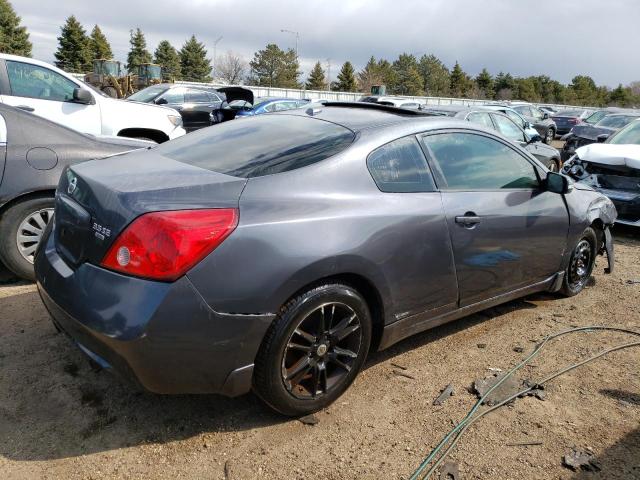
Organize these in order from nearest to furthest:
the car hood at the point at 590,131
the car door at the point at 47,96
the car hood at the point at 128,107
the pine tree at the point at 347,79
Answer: the car door at the point at 47,96, the car hood at the point at 128,107, the car hood at the point at 590,131, the pine tree at the point at 347,79

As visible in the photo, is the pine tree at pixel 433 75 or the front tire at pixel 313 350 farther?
the pine tree at pixel 433 75

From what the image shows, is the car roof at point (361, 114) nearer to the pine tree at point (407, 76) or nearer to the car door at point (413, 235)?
the car door at point (413, 235)

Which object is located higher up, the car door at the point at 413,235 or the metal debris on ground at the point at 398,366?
the car door at the point at 413,235

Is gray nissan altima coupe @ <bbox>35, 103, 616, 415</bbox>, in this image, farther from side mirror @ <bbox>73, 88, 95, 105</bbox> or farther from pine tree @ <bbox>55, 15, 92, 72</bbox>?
pine tree @ <bbox>55, 15, 92, 72</bbox>

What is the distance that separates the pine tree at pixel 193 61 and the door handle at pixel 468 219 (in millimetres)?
71315

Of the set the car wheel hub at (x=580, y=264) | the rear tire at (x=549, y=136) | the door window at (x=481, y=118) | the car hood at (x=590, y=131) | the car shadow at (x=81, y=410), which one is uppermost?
the door window at (x=481, y=118)

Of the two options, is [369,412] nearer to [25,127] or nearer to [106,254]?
[106,254]

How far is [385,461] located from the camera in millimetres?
2391

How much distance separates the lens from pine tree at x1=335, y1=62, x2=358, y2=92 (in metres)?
67.8

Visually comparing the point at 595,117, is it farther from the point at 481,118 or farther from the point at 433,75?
the point at 433,75

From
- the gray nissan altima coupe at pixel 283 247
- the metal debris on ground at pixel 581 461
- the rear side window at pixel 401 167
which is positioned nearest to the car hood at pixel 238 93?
the gray nissan altima coupe at pixel 283 247

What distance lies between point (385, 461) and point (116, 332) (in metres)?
1.33

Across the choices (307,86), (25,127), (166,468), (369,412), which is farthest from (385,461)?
(307,86)

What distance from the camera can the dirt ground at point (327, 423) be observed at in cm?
233
